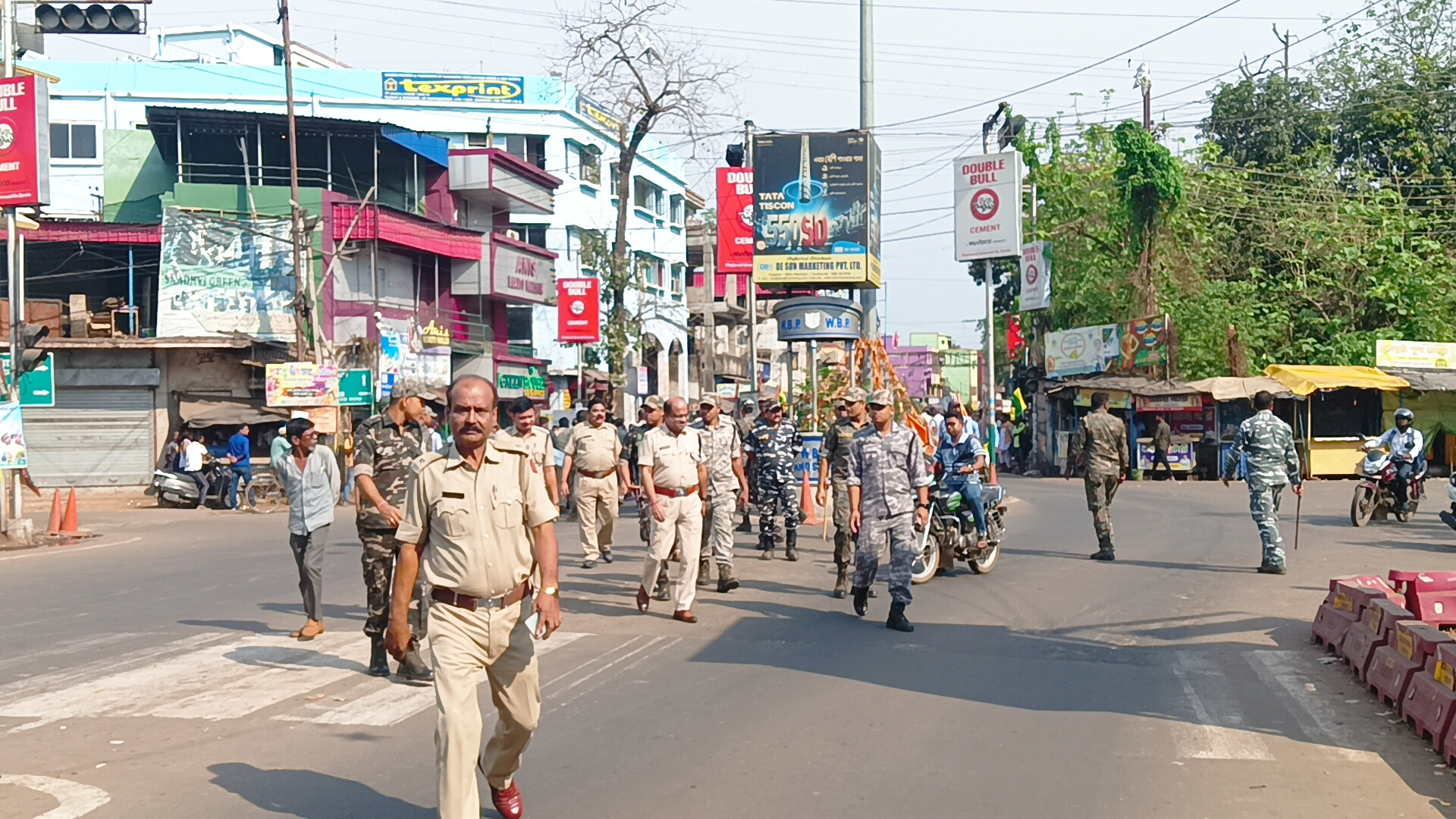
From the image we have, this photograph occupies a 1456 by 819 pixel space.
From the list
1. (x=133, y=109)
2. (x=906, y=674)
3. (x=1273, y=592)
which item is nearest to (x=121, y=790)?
(x=906, y=674)

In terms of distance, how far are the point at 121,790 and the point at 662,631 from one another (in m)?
4.97

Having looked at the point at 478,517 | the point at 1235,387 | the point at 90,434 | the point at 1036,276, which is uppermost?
the point at 1036,276

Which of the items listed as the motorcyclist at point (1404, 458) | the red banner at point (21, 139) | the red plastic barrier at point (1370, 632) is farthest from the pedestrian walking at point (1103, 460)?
A: the red banner at point (21, 139)

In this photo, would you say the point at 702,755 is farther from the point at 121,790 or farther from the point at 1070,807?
the point at 121,790

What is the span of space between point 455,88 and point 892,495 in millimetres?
42517

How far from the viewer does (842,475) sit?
46.9 ft

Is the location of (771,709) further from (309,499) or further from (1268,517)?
(1268,517)

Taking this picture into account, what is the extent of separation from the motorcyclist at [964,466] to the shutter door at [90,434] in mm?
25390

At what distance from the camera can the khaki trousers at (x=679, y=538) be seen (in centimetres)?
1088

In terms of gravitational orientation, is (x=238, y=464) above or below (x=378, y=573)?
below

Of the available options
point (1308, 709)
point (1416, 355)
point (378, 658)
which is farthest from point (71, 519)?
point (1416, 355)

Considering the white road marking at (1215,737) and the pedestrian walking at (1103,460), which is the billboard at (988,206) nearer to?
the pedestrian walking at (1103,460)

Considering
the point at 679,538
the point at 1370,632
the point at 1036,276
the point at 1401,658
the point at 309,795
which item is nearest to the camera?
the point at 309,795

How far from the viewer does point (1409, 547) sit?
16734 millimetres
